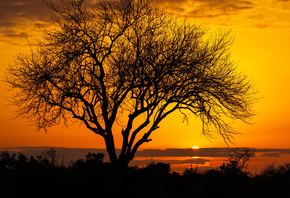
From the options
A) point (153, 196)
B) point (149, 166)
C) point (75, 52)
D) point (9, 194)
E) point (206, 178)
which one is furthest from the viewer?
Answer: point (149, 166)

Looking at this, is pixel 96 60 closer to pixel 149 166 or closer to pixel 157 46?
pixel 157 46

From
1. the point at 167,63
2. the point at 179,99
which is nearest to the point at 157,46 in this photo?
the point at 167,63

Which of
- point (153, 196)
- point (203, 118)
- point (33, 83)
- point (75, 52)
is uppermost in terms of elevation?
point (75, 52)

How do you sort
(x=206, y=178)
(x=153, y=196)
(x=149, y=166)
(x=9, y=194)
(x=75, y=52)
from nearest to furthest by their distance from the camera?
(x=9, y=194) → (x=153, y=196) → (x=206, y=178) → (x=75, y=52) → (x=149, y=166)

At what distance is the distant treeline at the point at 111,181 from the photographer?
16.4 metres

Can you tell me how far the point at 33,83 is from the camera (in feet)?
85.1

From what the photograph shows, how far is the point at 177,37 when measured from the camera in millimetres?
26062

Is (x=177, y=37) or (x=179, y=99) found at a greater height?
(x=177, y=37)

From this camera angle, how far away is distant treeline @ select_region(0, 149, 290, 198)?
16.4 metres

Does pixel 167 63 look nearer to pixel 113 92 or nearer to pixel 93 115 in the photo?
pixel 113 92

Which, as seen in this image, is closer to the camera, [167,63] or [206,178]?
[206,178]

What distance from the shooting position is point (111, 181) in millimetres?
16703

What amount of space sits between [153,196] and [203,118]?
814cm

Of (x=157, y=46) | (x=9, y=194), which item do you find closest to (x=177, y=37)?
(x=157, y=46)
